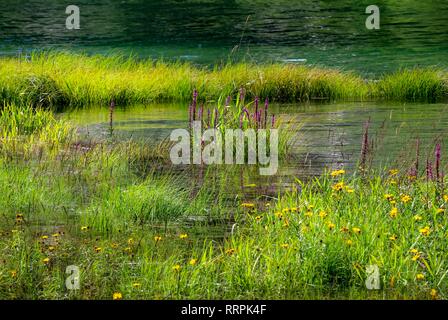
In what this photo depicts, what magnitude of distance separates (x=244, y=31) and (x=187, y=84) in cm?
3215

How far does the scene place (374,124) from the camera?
18.9 meters

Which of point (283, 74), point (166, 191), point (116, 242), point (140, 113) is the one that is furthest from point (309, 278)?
point (283, 74)

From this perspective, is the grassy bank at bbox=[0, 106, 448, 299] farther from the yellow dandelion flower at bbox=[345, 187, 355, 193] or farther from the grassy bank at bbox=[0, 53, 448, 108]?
the grassy bank at bbox=[0, 53, 448, 108]

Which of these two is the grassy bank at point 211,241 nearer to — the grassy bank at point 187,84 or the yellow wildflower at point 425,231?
the yellow wildflower at point 425,231

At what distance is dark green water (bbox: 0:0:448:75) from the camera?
43375mm

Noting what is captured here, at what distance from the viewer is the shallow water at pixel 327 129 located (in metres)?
14.0

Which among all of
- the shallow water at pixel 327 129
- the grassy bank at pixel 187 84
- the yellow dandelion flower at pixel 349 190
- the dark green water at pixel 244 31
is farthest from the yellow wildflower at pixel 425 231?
the dark green water at pixel 244 31

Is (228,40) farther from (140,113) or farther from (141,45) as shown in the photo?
(140,113)

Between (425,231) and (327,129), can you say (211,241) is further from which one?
(327,129)

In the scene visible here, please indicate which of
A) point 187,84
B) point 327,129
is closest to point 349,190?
point 327,129

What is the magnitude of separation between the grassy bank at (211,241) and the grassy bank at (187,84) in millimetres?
11017

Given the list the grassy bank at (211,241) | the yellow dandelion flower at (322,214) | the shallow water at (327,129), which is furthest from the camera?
the shallow water at (327,129)

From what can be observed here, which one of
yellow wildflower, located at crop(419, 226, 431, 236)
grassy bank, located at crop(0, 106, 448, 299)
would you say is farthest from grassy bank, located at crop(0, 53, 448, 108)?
A: yellow wildflower, located at crop(419, 226, 431, 236)
